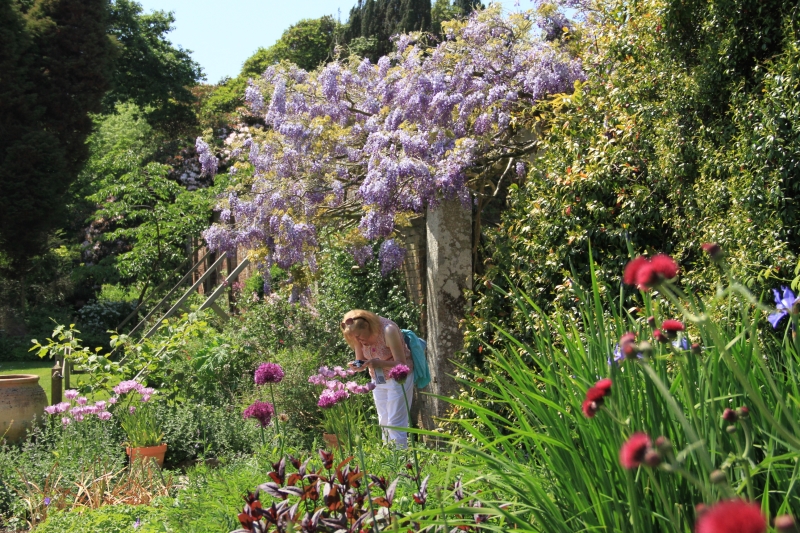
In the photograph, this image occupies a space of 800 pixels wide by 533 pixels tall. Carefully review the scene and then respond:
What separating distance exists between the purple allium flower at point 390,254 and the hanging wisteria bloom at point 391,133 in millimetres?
10

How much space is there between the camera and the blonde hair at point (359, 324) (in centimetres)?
529

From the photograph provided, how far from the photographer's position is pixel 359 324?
5281 millimetres

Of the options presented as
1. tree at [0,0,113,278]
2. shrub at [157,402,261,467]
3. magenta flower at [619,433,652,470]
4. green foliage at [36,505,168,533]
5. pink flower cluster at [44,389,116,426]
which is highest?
tree at [0,0,113,278]

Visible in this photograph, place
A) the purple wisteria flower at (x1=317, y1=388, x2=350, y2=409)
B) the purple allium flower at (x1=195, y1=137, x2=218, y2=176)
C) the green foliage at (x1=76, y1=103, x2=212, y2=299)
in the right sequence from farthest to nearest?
the green foliage at (x1=76, y1=103, x2=212, y2=299) < the purple allium flower at (x1=195, y1=137, x2=218, y2=176) < the purple wisteria flower at (x1=317, y1=388, x2=350, y2=409)

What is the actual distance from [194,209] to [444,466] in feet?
49.0

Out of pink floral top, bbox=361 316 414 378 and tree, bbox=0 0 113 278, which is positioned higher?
tree, bbox=0 0 113 278

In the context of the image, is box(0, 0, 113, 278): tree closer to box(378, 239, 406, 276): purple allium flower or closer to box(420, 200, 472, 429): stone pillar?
box(378, 239, 406, 276): purple allium flower

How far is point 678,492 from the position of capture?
1.62 m

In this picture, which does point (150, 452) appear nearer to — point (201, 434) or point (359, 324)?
point (201, 434)

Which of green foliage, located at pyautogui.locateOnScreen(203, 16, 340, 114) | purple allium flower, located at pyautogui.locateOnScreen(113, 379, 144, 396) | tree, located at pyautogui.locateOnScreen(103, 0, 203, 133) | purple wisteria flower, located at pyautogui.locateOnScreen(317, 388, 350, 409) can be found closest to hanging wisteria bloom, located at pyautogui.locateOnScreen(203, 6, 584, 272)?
purple allium flower, located at pyautogui.locateOnScreen(113, 379, 144, 396)

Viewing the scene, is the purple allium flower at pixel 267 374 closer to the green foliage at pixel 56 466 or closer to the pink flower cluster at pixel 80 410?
the green foliage at pixel 56 466

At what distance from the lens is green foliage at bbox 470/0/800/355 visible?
9.70 ft

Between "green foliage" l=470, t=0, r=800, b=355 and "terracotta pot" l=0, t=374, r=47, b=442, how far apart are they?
4169 mm

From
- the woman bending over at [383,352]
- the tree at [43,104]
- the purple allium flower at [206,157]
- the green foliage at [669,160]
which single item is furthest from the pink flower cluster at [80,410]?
the tree at [43,104]
